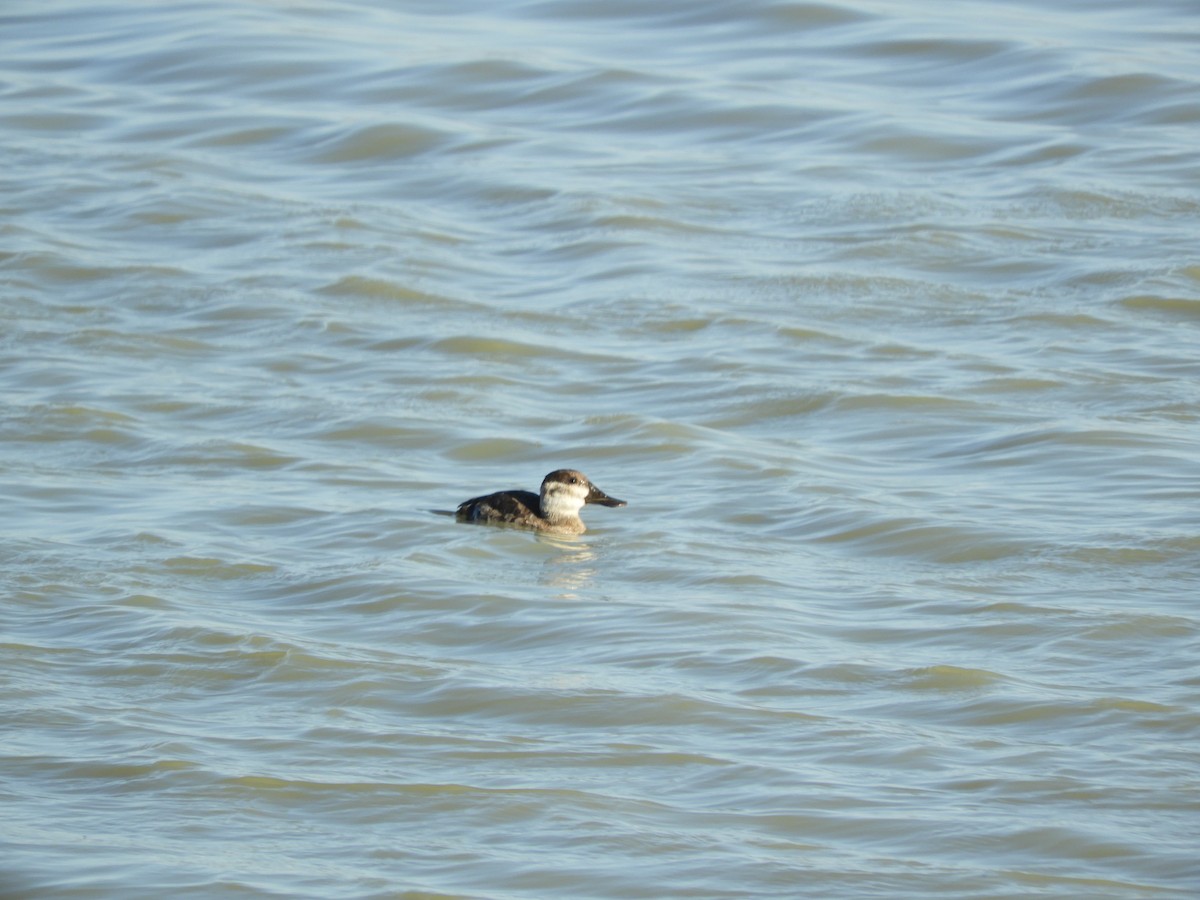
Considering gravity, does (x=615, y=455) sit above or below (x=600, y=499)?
above

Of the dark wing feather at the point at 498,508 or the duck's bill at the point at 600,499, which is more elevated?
the duck's bill at the point at 600,499

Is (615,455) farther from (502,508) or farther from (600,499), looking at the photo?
(502,508)

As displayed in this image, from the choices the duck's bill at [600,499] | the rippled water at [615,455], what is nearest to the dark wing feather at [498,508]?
the rippled water at [615,455]

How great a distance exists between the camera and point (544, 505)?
8617 millimetres

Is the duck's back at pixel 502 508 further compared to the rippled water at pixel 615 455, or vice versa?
the duck's back at pixel 502 508

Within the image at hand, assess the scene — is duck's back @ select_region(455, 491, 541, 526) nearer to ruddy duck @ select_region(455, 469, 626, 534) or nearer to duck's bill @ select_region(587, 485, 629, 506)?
ruddy duck @ select_region(455, 469, 626, 534)

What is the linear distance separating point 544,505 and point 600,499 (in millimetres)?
247

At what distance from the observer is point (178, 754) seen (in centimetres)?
590

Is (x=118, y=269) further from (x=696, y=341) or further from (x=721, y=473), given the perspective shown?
(x=721, y=473)

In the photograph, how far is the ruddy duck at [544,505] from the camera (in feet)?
28.1

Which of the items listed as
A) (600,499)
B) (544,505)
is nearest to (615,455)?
(600,499)

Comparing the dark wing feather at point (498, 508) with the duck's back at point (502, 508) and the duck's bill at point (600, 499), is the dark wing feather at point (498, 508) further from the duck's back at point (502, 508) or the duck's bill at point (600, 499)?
the duck's bill at point (600, 499)

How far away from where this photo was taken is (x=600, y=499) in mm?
8688

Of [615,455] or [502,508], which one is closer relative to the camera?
[502,508]
